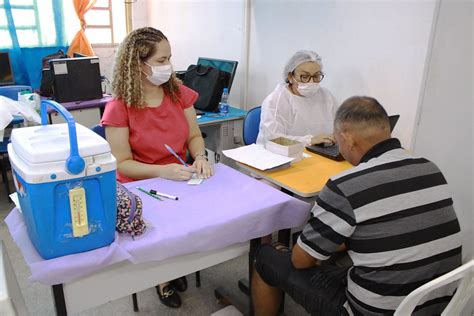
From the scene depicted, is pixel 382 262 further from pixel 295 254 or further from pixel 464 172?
pixel 464 172

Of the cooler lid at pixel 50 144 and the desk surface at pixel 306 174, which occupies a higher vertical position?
the cooler lid at pixel 50 144

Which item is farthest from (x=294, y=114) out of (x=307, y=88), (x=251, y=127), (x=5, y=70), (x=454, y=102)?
(x=5, y=70)

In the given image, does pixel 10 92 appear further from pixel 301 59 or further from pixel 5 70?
pixel 301 59

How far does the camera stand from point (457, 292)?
0.98 metres

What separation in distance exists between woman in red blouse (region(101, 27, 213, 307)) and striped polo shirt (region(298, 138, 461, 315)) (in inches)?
26.1

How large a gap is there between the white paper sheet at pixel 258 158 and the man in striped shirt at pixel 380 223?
0.49m

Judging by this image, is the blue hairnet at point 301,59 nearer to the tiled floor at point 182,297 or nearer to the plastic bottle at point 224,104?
the plastic bottle at point 224,104

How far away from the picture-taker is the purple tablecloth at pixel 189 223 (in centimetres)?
100

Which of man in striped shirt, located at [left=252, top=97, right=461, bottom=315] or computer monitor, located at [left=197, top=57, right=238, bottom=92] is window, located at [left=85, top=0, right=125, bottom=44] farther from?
man in striped shirt, located at [left=252, top=97, right=461, bottom=315]

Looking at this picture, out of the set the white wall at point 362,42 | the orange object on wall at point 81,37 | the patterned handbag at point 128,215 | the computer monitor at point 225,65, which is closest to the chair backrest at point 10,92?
the orange object on wall at point 81,37

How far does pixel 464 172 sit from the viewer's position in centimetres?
188

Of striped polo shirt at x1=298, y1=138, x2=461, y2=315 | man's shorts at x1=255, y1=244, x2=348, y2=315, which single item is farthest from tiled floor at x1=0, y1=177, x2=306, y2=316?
striped polo shirt at x1=298, y1=138, x2=461, y2=315

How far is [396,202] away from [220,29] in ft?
9.09

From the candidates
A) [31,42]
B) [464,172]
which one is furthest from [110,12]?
[464,172]
